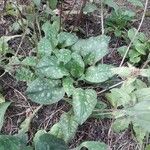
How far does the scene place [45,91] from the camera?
1560mm

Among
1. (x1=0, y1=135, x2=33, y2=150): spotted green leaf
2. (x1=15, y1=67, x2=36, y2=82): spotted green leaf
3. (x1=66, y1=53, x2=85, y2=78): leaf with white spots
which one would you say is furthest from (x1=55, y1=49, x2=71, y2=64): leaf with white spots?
(x1=0, y1=135, x2=33, y2=150): spotted green leaf

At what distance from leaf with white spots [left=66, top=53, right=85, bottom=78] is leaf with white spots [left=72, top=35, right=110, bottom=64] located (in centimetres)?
5

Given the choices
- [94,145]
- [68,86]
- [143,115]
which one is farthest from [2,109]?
[143,115]

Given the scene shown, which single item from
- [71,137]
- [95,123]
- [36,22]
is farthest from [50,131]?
[36,22]

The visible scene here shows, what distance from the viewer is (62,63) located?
162 centimetres

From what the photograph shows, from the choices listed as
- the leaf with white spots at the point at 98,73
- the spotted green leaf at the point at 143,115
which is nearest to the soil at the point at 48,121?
the leaf with white spots at the point at 98,73

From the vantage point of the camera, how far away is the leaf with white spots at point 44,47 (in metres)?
1.70

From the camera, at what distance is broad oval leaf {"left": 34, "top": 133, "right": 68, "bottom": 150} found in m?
1.45

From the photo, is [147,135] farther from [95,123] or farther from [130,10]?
[130,10]

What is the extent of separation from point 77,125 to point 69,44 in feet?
1.34

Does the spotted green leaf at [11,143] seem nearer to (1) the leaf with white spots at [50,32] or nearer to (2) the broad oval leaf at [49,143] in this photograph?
(2) the broad oval leaf at [49,143]

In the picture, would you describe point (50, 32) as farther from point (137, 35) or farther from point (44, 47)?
point (137, 35)

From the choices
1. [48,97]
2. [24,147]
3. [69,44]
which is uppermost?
[69,44]

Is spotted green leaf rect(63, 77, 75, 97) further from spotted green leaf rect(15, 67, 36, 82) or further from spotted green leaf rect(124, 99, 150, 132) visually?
spotted green leaf rect(124, 99, 150, 132)
